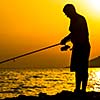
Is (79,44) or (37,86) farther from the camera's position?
(37,86)

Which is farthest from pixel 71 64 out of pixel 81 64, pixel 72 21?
pixel 72 21

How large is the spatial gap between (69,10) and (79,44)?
109 centimetres

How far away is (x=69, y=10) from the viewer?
13.4 m

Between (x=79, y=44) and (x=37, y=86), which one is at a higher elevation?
(x=37, y=86)

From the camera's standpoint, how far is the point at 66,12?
13.4 metres

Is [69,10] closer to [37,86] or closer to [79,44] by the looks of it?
[79,44]

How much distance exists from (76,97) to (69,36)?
2.13 m

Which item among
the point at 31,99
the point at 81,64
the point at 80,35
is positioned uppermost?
the point at 80,35

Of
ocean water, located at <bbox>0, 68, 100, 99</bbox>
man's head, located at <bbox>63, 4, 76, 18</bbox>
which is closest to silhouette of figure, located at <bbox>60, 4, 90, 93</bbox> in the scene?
man's head, located at <bbox>63, 4, 76, 18</bbox>

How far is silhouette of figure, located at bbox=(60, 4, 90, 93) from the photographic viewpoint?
1333 cm

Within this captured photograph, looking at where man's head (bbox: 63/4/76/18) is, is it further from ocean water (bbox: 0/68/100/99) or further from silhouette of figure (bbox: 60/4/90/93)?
ocean water (bbox: 0/68/100/99)

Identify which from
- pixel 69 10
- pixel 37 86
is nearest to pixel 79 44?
pixel 69 10

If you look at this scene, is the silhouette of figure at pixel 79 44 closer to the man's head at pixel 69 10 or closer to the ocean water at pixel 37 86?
the man's head at pixel 69 10

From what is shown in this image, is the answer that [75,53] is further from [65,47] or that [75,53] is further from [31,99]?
[31,99]
